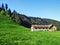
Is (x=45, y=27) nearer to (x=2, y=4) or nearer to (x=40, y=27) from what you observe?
(x=40, y=27)

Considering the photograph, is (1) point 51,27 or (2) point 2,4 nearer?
(1) point 51,27

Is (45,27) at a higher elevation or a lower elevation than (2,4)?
lower

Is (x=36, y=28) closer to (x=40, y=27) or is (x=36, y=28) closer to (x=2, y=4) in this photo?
(x=40, y=27)

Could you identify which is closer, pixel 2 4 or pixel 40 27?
pixel 40 27

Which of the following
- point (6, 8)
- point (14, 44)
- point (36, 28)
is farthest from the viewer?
point (6, 8)

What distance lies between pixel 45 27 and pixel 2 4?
67496mm

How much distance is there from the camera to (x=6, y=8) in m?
193

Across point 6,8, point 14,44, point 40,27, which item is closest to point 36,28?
point 40,27

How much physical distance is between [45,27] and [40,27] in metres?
4.03

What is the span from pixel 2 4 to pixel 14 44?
17825 centimetres

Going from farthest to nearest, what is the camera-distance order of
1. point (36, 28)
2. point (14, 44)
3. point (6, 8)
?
point (6, 8) → point (36, 28) → point (14, 44)

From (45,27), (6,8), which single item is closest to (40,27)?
(45,27)

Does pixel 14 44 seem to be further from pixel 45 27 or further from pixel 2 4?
pixel 2 4

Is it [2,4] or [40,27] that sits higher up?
[2,4]
